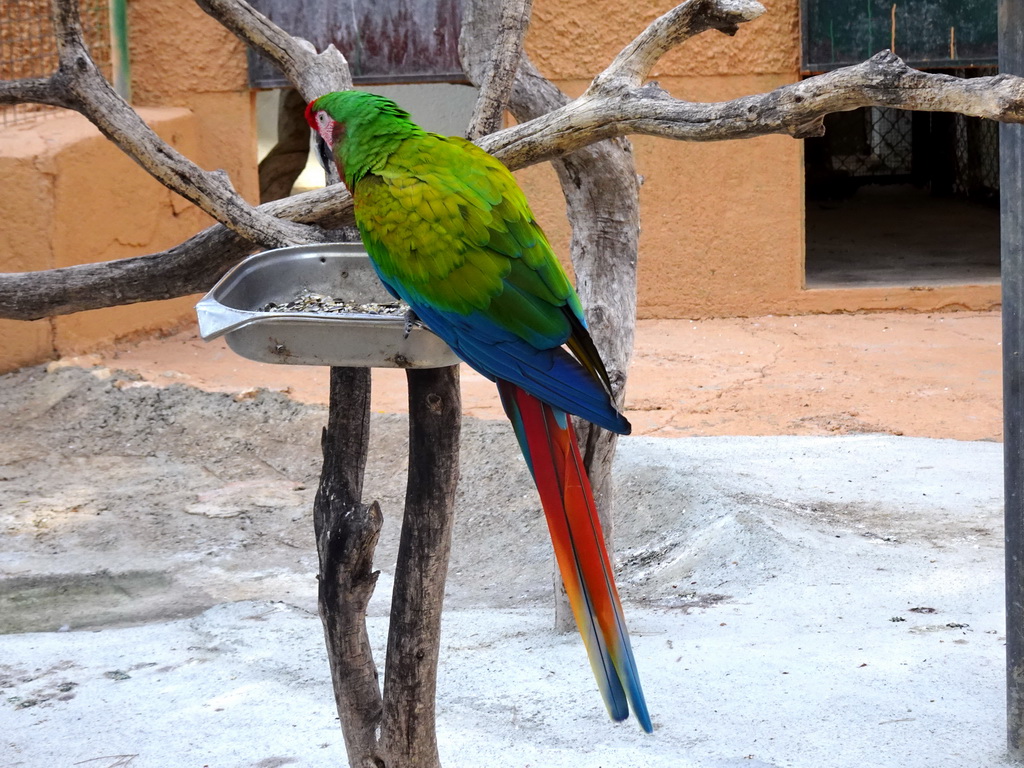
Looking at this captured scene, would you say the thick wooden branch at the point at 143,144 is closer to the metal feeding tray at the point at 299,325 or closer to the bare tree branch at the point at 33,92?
the bare tree branch at the point at 33,92

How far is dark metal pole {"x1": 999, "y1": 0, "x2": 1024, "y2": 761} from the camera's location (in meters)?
2.24

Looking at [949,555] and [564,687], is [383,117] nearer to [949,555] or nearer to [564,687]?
[564,687]

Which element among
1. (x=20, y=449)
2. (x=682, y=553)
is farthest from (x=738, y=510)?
(x=20, y=449)

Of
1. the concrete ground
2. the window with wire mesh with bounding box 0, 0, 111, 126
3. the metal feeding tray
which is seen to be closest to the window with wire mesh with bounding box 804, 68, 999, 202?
the concrete ground

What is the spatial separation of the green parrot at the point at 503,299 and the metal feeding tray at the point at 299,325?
7 centimetres

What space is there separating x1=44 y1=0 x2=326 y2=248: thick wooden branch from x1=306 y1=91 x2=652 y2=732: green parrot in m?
0.47

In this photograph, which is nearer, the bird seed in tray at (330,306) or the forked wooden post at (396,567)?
the bird seed in tray at (330,306)

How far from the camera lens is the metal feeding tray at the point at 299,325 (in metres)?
1.65

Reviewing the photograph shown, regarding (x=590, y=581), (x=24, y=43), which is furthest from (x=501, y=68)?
(x=24, y=43)

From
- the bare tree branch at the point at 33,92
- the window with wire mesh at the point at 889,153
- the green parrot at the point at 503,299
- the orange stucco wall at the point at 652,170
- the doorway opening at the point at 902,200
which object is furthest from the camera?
the window with wire mesh at the point at 889,153

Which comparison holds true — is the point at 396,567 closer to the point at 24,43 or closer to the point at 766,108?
the point at 766,108

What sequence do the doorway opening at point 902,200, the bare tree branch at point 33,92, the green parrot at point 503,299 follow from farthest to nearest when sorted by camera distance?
the doorway opening at point 902,200 < the bare tree branch at point 33,92 < the green parrot at point 503,299

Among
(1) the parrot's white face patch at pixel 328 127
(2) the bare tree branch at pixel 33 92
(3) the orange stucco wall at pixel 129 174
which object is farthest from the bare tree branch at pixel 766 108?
(3) the orange stucco wall at pixel 129 174

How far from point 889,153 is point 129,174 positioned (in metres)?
9.43
